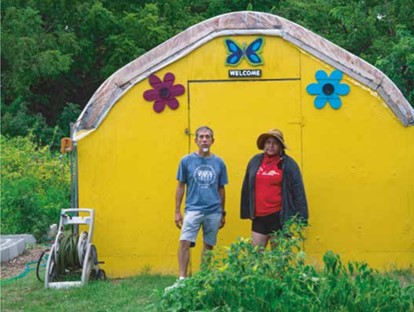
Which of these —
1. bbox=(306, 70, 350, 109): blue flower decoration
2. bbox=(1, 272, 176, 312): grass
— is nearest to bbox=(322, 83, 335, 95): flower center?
bbox=(306, 70, 350, 109): blue flower decoration

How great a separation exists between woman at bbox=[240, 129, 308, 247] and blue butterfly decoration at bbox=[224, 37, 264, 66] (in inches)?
58.0

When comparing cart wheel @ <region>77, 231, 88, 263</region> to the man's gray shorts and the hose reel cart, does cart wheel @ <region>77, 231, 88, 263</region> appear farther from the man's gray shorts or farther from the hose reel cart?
the man's gray shorts

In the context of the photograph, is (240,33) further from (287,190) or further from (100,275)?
(100,275)

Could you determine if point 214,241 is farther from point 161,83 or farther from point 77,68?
point 77,68

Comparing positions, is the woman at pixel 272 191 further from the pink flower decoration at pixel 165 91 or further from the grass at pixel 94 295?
the pink flower decoration at pixel 165 91

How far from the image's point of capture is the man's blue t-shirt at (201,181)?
9.51 metres

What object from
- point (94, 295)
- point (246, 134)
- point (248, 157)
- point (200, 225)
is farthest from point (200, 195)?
point (94, 295)

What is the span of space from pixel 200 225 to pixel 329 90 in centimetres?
244

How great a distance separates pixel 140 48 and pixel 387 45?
9848mm

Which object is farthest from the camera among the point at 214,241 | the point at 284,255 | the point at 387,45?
the point at 387,45

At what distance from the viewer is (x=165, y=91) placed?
10.7 meters

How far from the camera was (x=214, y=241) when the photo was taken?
962 cm

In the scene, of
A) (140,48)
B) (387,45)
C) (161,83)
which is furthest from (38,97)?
(161,83)

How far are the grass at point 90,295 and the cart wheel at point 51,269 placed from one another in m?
0.14
